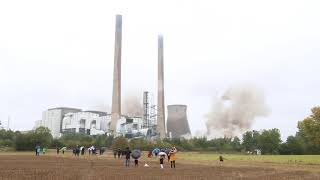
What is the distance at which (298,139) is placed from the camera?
11819 cm

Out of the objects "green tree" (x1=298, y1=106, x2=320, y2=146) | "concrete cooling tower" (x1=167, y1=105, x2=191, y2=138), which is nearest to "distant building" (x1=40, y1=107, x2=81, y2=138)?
"concrete cooling tower" (x1=167, y1=105, x2=191, y2=138)

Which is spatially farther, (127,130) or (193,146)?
(127,130)

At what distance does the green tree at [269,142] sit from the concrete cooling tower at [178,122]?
32.6m

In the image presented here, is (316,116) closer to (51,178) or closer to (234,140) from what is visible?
(51,178)

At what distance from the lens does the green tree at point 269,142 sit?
408ft

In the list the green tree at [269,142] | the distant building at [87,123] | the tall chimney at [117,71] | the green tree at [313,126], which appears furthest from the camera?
the distant building at [87,123]

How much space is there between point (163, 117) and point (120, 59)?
80.4ft

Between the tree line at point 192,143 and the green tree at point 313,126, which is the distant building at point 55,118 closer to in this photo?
the tree line at point 192,143

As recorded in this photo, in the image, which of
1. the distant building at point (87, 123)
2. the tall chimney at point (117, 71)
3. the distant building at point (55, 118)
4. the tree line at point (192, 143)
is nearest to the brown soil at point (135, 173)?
the tree line at point (192, 143)

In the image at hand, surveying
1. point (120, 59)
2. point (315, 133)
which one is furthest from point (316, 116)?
point (120, 59)

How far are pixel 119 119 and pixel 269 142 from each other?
4789cm

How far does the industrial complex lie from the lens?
13550 centimetres

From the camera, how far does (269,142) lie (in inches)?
4924

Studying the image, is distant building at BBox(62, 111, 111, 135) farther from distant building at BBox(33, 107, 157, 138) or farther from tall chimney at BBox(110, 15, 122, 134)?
tall chimney at BBox(110, 15, 122, 134)
